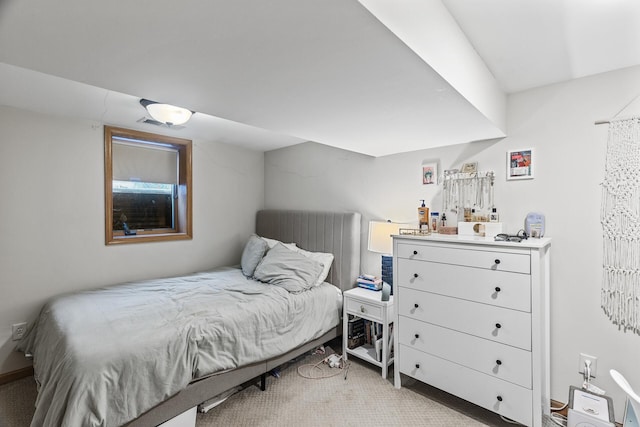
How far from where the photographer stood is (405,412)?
1999mm

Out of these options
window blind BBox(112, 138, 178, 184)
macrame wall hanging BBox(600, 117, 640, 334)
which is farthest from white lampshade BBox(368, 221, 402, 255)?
window blind BBox(112, 138, 178, 184)

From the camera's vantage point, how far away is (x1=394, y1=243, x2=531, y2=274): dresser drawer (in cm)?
172

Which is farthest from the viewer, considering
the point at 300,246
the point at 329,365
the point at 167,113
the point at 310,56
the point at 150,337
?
the point at 300,246

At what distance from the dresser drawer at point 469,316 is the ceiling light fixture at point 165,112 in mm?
2123

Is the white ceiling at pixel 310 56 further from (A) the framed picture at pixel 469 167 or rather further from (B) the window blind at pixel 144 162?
(B) the window blind at pixel 144 162

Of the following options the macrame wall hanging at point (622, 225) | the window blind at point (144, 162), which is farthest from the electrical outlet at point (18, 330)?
the macrame wall hanging at point (622, 225)

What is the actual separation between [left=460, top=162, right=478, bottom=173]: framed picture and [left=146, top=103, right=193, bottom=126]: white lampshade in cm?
220

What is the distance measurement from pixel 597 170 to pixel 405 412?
2002 mm

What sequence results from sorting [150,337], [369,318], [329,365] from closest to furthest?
[150,337], [369,318], [329,365]

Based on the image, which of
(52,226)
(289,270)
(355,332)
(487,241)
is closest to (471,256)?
(487,241)

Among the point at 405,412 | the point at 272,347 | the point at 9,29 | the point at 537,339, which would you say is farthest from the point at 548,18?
the point at 272,347

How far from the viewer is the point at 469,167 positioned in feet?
7.66

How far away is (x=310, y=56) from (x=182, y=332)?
1.70 meters

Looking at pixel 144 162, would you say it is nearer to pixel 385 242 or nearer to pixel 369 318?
pixel 385 242
